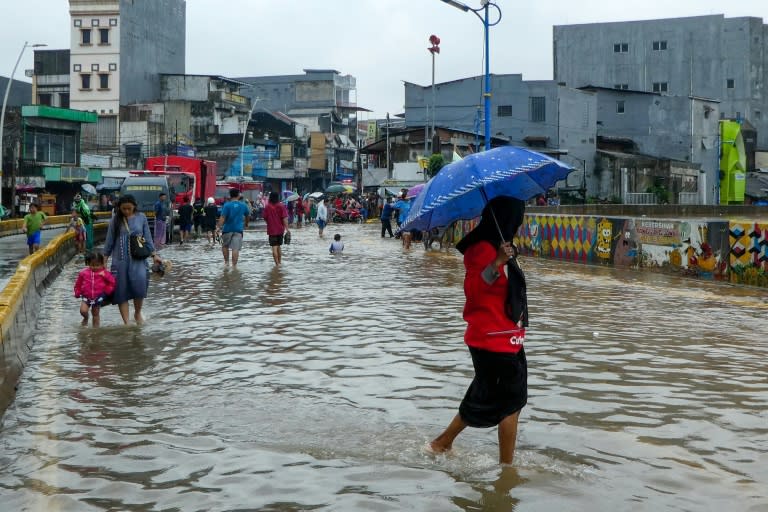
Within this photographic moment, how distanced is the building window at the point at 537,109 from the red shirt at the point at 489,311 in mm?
58474

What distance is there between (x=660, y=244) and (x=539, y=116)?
143ft

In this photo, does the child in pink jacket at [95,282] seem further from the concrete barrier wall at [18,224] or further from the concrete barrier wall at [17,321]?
the concrete barrier wall at [18,224]

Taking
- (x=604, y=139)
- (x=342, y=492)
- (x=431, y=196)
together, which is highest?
(x=604, y=139)

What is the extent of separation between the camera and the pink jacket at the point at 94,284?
10945 millimetres

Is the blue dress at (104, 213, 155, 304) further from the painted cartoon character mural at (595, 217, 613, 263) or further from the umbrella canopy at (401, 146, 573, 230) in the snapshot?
the painted cartoon character mural at (595, 217, 613, 263)

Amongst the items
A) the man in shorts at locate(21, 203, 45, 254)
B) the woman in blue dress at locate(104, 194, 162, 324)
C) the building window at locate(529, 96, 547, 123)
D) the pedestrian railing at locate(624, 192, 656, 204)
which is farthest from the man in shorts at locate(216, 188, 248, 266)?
the building window at locate(529, 96, 547, 123)

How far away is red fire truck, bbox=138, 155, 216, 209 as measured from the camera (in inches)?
1550

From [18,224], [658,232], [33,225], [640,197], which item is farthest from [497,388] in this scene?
[640,197]

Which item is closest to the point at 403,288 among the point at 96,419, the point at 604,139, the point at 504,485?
the point at 96,419

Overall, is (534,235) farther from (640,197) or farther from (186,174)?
(640,197)

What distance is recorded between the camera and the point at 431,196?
5609 millimetres

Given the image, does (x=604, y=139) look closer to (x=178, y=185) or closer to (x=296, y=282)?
(x=178, y=185)

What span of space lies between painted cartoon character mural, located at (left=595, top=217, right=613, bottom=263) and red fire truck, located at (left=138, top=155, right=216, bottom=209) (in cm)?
2075

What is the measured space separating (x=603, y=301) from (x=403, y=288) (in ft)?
11.7
